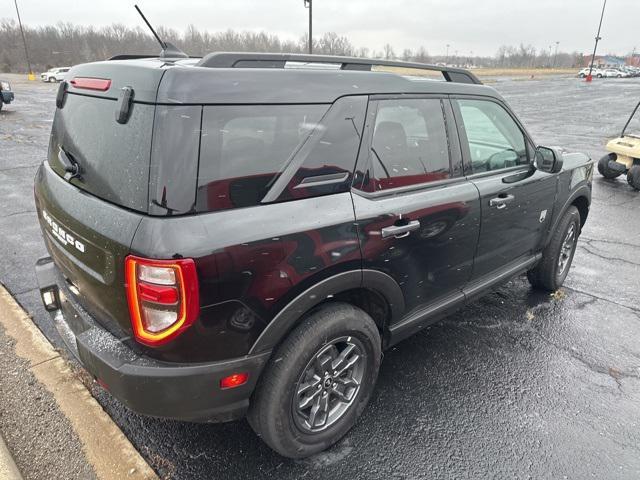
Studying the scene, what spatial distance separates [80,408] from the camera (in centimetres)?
258

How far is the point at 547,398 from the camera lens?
281 cm

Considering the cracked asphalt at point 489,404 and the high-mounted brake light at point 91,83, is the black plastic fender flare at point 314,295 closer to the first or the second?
the cracked asphalt at point 489,404

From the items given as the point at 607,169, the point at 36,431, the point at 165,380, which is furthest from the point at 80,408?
the point at 607,169

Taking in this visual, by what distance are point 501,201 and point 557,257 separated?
137cm

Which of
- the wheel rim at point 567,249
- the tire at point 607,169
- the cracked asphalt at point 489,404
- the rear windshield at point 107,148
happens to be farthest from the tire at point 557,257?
the tire at point 607,169

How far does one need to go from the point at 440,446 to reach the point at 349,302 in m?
0.91

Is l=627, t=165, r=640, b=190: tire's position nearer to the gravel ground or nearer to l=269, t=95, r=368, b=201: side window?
l=269, t=95, r=368, b=201: side window

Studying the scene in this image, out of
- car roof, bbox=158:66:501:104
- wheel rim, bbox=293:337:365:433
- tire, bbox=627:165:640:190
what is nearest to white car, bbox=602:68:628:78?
tire, bbox=627:165:640:190

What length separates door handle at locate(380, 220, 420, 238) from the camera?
2.30m

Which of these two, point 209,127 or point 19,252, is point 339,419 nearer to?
point 209,127

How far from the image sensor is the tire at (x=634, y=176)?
778 cm

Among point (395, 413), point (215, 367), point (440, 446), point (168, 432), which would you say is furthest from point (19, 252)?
point (440, 446)

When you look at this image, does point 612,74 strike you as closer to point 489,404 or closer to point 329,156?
point 489,404

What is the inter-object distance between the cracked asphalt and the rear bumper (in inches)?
19.7
